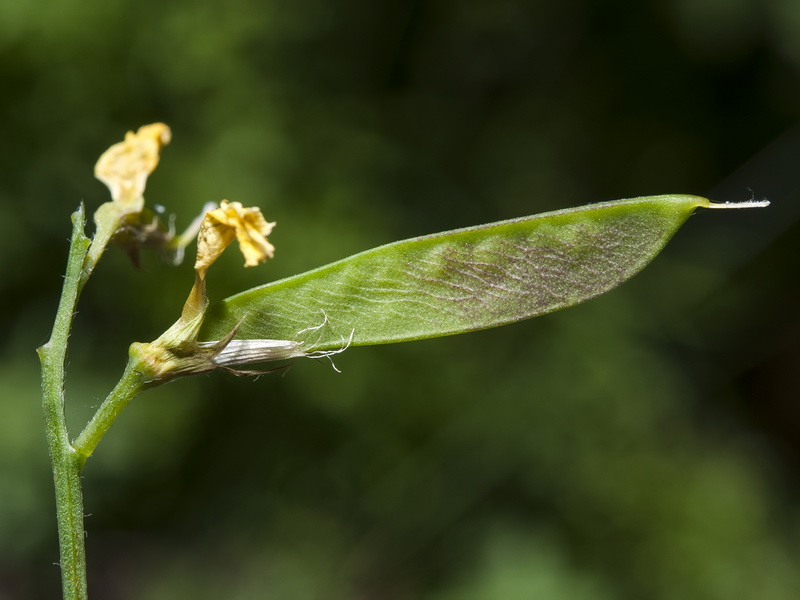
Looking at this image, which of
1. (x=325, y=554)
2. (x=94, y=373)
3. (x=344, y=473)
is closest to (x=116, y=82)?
(x=94, y=373)

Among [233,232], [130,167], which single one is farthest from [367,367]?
[233,232]

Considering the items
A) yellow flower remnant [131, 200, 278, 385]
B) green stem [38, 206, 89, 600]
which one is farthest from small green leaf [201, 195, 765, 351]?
green stem [38, 206, 89, 600]

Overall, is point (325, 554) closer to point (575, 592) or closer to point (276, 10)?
point (575, 592)

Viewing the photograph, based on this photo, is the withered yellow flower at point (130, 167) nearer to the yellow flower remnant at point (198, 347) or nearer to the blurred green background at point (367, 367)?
the yellow flower remnant at point (198, 347)

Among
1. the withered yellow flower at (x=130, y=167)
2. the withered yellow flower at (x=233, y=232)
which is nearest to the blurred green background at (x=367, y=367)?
the withered yellow flower at (x=130, y=167)

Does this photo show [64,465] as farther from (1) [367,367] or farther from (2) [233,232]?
(1) [367,367]

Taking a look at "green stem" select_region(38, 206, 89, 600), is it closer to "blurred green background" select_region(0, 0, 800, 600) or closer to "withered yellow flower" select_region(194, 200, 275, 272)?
"withered yellow flower" select_region(194, 200, 275, 272)

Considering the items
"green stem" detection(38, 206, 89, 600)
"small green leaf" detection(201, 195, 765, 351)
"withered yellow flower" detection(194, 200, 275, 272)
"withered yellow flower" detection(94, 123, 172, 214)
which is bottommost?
"green stem" detection(38, 206, 89, 600)
